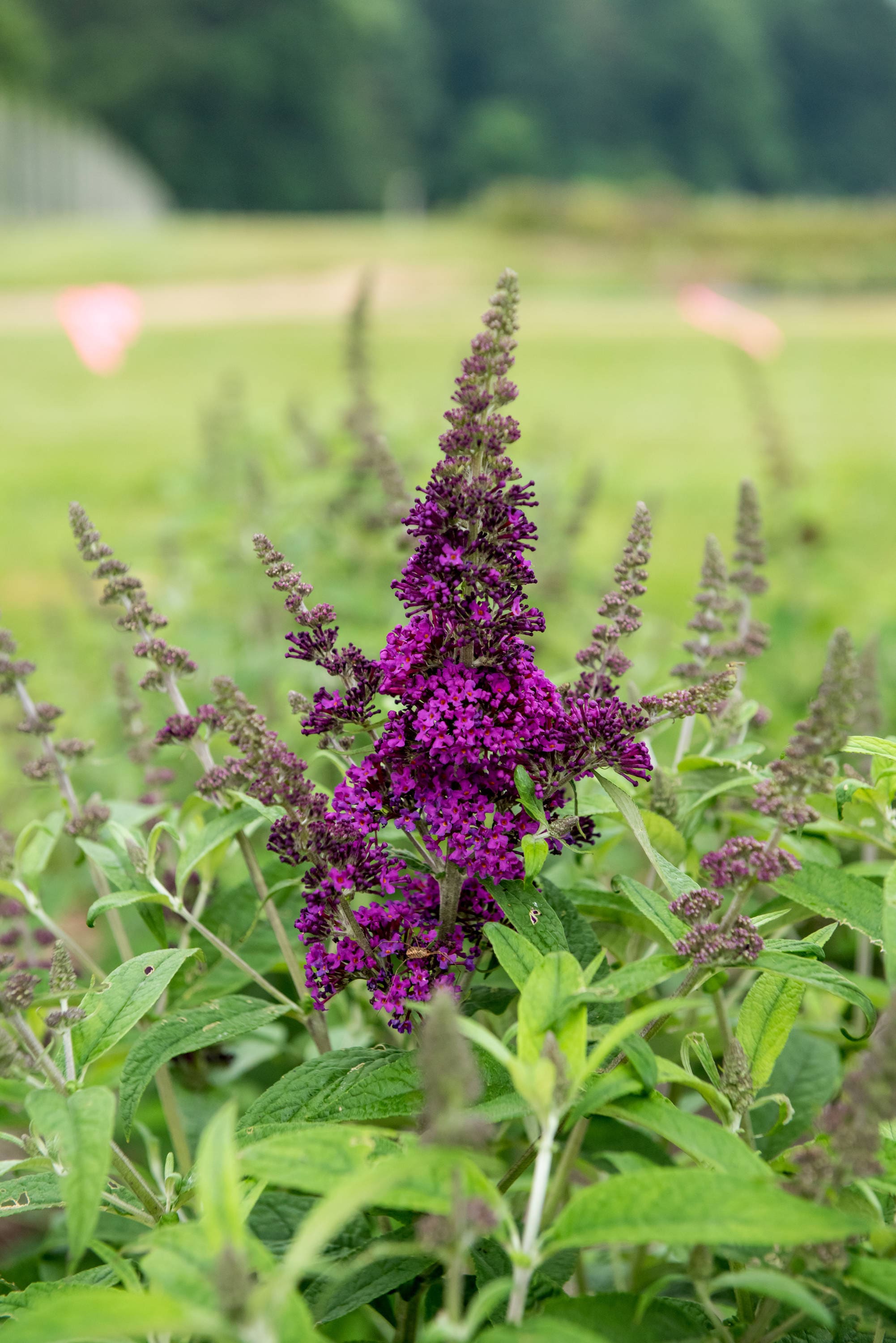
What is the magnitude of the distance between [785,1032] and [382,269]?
2269cm

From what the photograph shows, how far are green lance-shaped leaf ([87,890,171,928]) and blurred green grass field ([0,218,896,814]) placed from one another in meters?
0.98

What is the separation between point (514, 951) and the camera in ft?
3.52

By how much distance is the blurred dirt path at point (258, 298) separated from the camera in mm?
18109

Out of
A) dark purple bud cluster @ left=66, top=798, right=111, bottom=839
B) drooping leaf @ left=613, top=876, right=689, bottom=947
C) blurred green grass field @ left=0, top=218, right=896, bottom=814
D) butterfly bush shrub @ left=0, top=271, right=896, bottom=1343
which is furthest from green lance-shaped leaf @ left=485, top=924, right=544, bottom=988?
blurred green grass field @ left=0, top=218, right=896, bottom=814

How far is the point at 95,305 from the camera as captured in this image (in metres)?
6.11

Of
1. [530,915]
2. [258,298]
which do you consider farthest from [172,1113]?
[258,298]

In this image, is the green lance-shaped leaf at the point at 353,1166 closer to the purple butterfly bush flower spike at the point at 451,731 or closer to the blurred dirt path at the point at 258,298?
the purple butterfly bush flower spike at the point at 451,731

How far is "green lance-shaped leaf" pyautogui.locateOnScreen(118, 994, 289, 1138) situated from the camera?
1.19 meters

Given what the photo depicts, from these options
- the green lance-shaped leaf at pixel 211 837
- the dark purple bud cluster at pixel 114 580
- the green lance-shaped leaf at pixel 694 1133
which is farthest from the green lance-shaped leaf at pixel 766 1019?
the dark purple bud cluster at pixel 114 580

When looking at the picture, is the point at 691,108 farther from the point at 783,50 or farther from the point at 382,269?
the point at 382,269

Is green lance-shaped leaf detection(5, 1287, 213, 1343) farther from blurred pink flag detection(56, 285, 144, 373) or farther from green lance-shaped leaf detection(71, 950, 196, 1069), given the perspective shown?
blurred pink flag detection(56, 285, 144, 373)

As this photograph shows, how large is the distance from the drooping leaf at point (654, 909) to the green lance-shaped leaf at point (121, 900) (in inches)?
21.2

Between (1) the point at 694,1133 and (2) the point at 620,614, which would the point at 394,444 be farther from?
(1) the point at 694,1133

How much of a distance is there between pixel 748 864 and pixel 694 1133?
0.78ft
